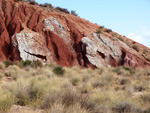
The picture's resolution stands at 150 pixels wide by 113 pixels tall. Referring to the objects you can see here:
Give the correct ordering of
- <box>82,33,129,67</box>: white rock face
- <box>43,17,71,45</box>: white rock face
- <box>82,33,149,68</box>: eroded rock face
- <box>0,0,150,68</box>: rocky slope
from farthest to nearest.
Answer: <box>43,17,71,45</box>: white rock face → <box>82,33,149,68</box>: eroded rock face → <box>82,33,129,67</box>: white rock face → <box>0,0,150,68</box>: rocky slope

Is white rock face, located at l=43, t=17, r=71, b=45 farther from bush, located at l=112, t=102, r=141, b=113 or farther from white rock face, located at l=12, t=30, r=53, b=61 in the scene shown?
bush, located at l=112, t=102, r=141, b=113

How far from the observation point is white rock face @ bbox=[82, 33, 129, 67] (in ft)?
74.5

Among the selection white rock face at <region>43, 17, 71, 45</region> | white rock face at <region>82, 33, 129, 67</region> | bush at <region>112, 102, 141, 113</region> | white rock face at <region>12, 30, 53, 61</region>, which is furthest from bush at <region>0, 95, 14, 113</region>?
white rock face at <region>43, 17, 71, 45</region>

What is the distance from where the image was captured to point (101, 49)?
949 inches

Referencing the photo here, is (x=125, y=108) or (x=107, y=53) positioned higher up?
(x=107, y=53)

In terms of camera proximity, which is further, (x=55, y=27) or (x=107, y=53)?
(x=107, y=53)

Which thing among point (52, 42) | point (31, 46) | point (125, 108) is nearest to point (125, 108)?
point (125, 108)

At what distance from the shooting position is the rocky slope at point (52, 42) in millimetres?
20641

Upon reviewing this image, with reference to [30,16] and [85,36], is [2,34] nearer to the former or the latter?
[30,16]

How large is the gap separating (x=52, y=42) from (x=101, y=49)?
7.80 meters

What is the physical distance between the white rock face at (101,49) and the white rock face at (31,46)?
19.7 ft

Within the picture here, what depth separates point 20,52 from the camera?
63.7 feet

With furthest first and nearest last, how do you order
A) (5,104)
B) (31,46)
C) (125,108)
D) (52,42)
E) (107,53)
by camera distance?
(107,53), (52,42), (31,46), (125,108), (5,104)

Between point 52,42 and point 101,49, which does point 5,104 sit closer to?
point 52,42
